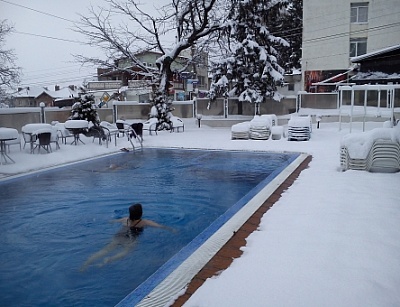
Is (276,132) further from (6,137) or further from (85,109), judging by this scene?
(6,137)

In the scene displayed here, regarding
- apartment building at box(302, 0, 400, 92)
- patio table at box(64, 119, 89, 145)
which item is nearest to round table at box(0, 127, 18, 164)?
patio table at box(64, 119, 89, 145)

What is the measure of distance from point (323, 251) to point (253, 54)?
17.4 m

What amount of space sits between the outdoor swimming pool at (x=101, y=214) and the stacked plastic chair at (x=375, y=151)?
1.68m

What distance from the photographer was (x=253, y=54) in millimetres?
19578

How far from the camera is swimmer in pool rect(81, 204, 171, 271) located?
4465mm

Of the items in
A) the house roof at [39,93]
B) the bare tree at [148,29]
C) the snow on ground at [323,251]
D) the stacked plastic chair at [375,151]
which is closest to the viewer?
the snow on ground at [323,251]

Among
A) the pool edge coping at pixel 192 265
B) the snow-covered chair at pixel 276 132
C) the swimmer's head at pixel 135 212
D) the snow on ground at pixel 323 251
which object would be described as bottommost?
the swimmer's head at pixel 135 212

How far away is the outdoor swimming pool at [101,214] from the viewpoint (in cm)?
385

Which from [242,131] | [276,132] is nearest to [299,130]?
[276,132]

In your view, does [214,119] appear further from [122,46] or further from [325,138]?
[325,138]

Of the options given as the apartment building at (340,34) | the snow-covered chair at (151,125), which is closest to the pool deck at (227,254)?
the snow-covered chair at (151,125)

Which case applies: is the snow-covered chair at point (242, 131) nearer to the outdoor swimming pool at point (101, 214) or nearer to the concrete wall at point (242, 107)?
the outdoor swimming pool at point (101, 214)

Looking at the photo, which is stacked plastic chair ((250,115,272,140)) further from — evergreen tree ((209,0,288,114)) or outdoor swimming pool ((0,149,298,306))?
evergreen tree ((209,0,288,114))

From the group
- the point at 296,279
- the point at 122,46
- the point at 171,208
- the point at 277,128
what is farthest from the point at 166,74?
the point at 296,279
